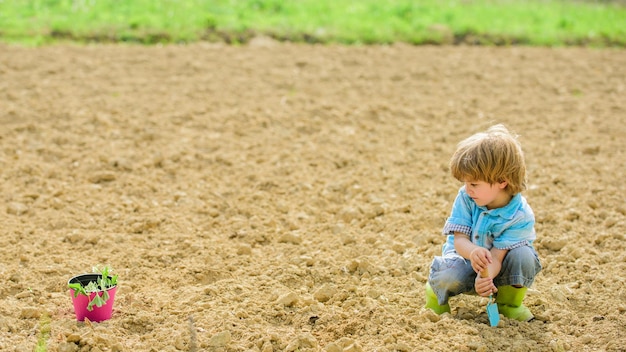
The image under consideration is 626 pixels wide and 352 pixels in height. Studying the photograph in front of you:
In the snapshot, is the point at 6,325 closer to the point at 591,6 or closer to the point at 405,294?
the point at 405,294

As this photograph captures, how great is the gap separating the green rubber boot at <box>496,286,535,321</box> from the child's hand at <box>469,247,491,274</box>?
316 millimetres

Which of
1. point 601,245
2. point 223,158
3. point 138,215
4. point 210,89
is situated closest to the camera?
point 601,245

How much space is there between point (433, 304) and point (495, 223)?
0.52 metres

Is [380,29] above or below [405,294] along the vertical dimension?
above

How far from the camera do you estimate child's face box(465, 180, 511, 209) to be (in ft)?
11.7

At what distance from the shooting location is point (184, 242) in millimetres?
4672

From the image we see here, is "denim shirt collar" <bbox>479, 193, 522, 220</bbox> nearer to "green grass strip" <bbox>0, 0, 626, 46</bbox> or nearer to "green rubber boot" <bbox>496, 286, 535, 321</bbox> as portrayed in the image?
"green rubber boot" <bbox>496, 286, 535, 321</bbox>

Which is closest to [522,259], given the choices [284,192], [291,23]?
[284,192]

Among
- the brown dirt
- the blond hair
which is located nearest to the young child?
the blond hair

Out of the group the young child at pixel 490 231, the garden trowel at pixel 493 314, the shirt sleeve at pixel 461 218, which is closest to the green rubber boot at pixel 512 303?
the young child at pixel 490 231

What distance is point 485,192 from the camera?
3.57 meters

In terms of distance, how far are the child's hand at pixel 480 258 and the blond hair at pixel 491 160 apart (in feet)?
1.03

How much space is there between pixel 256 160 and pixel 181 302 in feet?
7.84

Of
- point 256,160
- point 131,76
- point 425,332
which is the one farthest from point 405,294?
point 131,76
